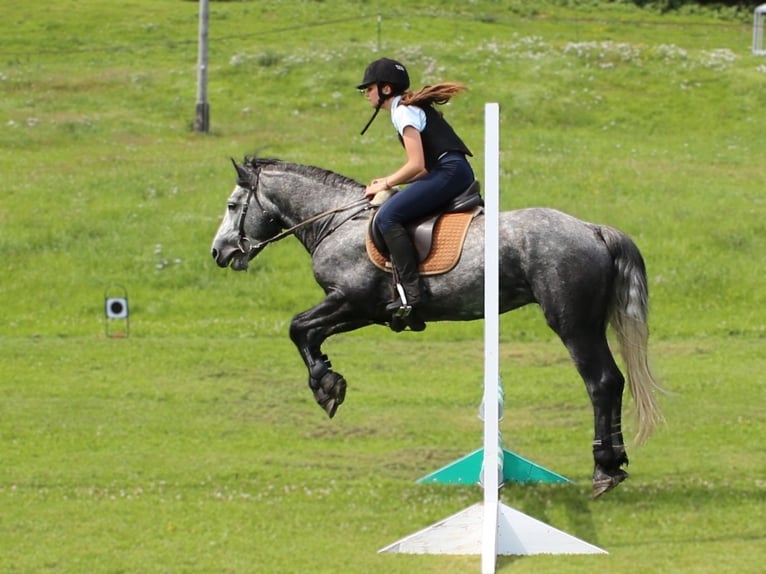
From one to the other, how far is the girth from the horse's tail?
992mm

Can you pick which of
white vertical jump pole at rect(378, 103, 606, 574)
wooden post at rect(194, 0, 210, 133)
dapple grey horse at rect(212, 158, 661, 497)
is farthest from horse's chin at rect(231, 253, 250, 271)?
wooden post at rect(194, 0, 210, 133)

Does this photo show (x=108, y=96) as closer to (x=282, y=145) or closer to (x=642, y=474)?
(x=282, y=145)

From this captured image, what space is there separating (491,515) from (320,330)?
6.48ft

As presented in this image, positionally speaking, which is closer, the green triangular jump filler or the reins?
the reins

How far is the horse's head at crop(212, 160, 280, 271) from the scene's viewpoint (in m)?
10.9

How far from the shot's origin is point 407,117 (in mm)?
9789

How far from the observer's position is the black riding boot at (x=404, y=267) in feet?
32.7

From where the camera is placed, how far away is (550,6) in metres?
52.8

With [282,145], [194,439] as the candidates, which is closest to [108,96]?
[282,145]

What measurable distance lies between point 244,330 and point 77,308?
9.07ft

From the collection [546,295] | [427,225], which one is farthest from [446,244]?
[546,295]

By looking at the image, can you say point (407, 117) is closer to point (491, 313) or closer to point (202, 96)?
point (491, 313)

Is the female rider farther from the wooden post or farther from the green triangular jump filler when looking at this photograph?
the wooden post

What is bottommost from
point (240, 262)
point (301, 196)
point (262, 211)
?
point (240, 262)
